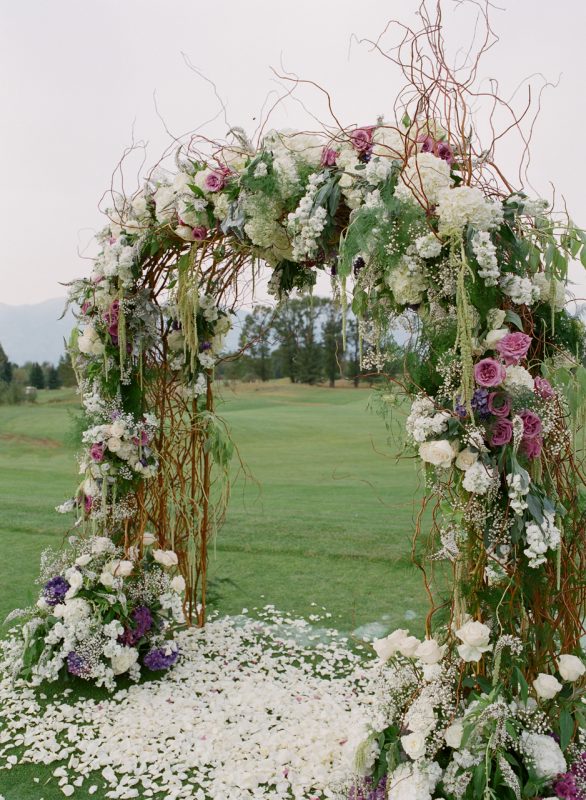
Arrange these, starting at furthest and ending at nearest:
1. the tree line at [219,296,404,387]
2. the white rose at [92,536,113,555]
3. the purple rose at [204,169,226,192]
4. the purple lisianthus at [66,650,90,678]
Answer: the tree line at [219,296,404,387] < the white rose at [92,536,113,555] < the purple lisianthus at [66,650,90,678] < the purple rose at [204,169,226,192]

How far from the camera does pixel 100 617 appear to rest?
12.2ft

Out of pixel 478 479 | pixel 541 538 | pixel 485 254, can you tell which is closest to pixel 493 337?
pixel 485 254

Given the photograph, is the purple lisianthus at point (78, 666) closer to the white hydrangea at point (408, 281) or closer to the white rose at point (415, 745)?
the white rose at point (415, 745)

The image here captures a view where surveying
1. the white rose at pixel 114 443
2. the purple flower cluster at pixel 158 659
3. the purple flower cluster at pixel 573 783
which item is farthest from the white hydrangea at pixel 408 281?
the purple flower cluster at pixel 158 659

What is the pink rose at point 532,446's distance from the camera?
239cm

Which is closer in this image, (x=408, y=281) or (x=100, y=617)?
(x=408, y=281)

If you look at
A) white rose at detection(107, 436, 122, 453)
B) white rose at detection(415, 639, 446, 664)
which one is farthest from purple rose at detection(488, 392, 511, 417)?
white rose at detection(107, 436, 122, 453)

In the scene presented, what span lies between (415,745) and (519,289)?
1666 millimetres

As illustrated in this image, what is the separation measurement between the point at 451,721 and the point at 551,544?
0.76 m

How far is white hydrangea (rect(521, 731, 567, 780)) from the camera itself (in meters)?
2.27

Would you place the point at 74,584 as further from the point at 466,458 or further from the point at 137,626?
the point at 466,458

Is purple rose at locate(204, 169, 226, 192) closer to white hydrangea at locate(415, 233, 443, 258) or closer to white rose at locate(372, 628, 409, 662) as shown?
white hydrangea at locate(415, 233, 443, 258)

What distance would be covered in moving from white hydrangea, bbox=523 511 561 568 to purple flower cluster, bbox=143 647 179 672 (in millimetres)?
2410

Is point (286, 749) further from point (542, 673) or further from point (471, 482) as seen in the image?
point (471, 482)
